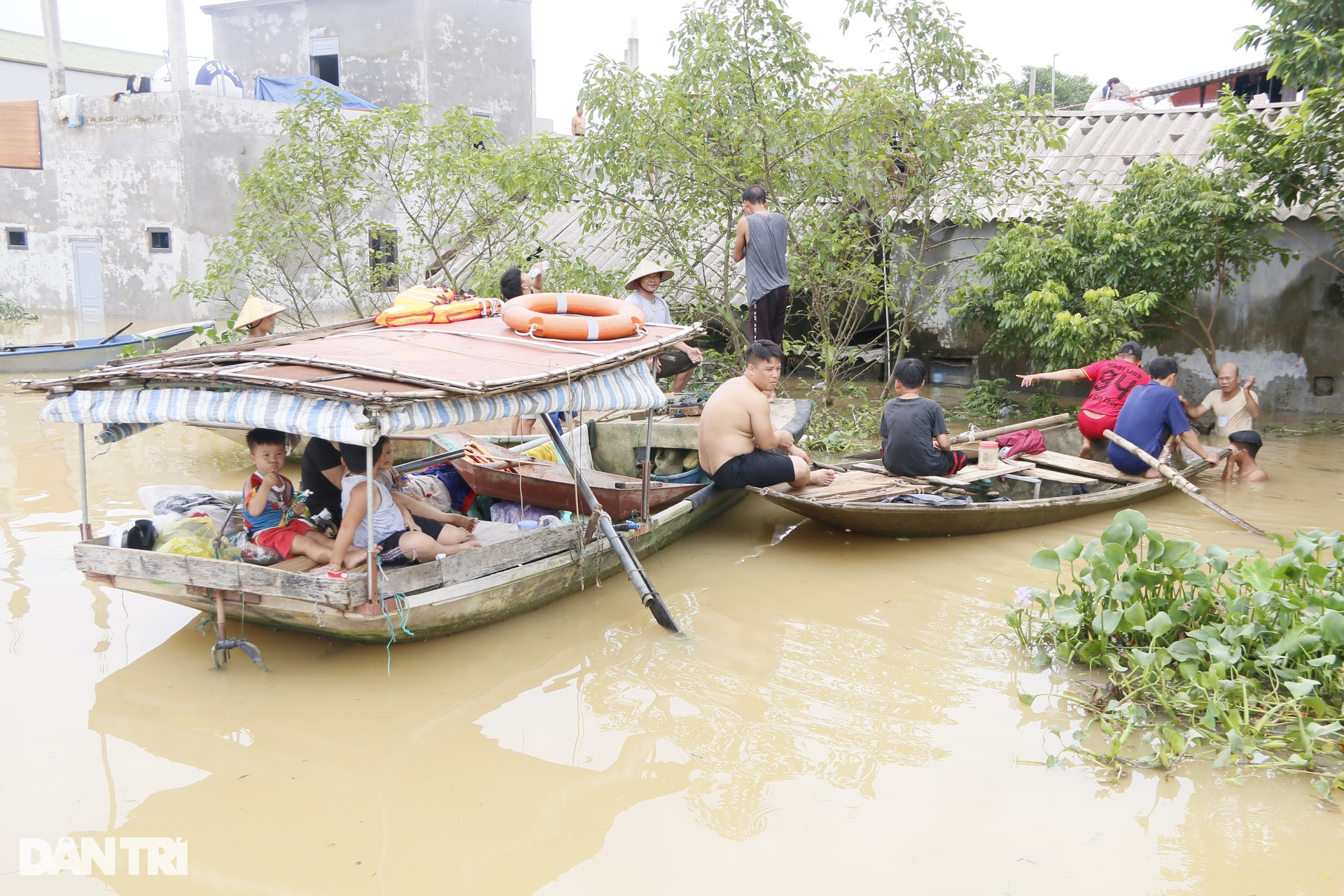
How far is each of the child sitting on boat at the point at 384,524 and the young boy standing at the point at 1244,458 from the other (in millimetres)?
5950

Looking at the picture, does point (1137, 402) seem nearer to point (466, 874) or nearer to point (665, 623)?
point (665, 623)

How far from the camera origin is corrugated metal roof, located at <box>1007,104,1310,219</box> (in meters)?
9.97

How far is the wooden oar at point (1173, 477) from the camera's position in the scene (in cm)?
631

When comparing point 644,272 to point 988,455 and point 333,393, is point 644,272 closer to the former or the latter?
point 988,455

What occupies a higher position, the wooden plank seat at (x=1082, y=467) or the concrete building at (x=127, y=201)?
the concrete building at (x=127, y=201)

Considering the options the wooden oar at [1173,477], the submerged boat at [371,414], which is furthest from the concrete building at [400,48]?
the wooden oar at [1173,477]

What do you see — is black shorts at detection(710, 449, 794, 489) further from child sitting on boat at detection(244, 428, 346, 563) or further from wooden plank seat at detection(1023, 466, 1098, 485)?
child sitting on boat at detection(244, 428, 346, 563)

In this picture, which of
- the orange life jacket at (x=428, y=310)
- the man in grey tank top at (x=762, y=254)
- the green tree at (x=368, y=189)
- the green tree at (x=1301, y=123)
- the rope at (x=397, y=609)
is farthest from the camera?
the green tree at (x=368, y=189)

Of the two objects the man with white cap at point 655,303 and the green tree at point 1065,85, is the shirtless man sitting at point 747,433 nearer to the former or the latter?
the man with white cap at point 655,303

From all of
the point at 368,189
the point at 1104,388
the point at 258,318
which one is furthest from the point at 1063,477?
the point at 368,189

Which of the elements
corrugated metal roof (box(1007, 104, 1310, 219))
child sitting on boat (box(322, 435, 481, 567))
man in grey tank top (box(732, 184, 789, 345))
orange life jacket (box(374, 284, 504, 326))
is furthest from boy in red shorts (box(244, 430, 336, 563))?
corrugated metal roof (box(1007, 104, 1310, 219))

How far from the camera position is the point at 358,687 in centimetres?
448

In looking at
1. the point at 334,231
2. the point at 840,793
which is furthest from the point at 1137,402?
the point at 334,231
